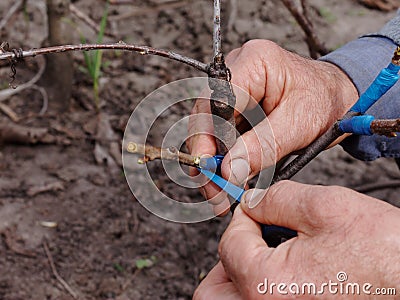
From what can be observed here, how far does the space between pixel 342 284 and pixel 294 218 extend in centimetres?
14

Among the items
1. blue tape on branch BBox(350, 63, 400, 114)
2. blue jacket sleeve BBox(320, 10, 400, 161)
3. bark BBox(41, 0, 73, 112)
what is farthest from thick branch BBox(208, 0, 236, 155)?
bark BBox(41, 0, 73, 112)

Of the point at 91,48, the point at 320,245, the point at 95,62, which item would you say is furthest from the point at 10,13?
the point at 320,245

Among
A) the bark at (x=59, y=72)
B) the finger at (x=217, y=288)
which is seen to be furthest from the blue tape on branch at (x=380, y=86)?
the bark at (x=59, y=72)

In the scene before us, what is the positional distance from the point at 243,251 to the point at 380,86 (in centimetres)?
39

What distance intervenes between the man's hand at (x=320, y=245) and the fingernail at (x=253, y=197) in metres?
0.03

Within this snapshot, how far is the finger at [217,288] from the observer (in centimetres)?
107

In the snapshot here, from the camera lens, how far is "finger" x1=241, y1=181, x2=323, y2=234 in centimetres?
93

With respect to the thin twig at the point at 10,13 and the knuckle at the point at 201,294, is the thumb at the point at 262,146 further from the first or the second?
→ the thin twig at the point at 10,13

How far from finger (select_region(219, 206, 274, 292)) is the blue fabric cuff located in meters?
0.54

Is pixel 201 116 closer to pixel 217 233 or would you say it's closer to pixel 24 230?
pixel 217 233

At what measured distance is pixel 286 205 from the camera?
0.98 meters

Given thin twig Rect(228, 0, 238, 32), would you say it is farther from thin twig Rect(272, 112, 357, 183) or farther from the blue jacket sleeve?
thin twig Rect(272, 112, 357, 183)

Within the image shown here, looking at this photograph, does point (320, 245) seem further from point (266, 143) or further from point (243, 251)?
point (266, 143)

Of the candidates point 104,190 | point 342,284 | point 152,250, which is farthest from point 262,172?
point 104,190
